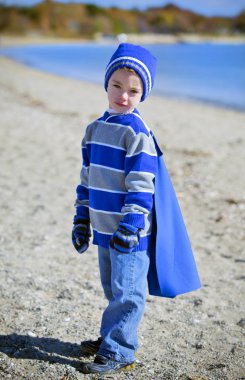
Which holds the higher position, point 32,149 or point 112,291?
point 112,291

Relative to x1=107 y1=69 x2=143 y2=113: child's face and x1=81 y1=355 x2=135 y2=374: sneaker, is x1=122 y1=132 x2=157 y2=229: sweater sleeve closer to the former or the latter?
x1=107 y1=69 x2=143 y2=113: child's face

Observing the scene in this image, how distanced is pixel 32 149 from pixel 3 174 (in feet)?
4.98

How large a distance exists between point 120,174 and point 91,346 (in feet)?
3.42

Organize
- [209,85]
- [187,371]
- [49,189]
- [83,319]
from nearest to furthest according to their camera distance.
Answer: [187,371]
[83,319]
[49,189]
[209,85]

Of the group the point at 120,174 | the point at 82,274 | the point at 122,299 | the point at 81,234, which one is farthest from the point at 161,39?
the point at 122,299

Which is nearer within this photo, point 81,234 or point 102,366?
point 102,366

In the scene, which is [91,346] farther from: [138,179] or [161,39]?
[161,39]

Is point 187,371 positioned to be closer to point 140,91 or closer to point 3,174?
point 140,91

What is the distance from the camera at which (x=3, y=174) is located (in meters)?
6.89

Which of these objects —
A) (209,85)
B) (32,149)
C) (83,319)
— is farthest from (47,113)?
(209,85)

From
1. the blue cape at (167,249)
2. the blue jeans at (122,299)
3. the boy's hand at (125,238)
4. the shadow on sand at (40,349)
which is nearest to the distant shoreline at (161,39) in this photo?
the shadow on sand at (40,349)

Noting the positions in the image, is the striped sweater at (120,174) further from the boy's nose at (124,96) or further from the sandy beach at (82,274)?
the sandy beach at (82,274)

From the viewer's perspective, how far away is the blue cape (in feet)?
8.72

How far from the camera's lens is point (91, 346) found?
296cm
